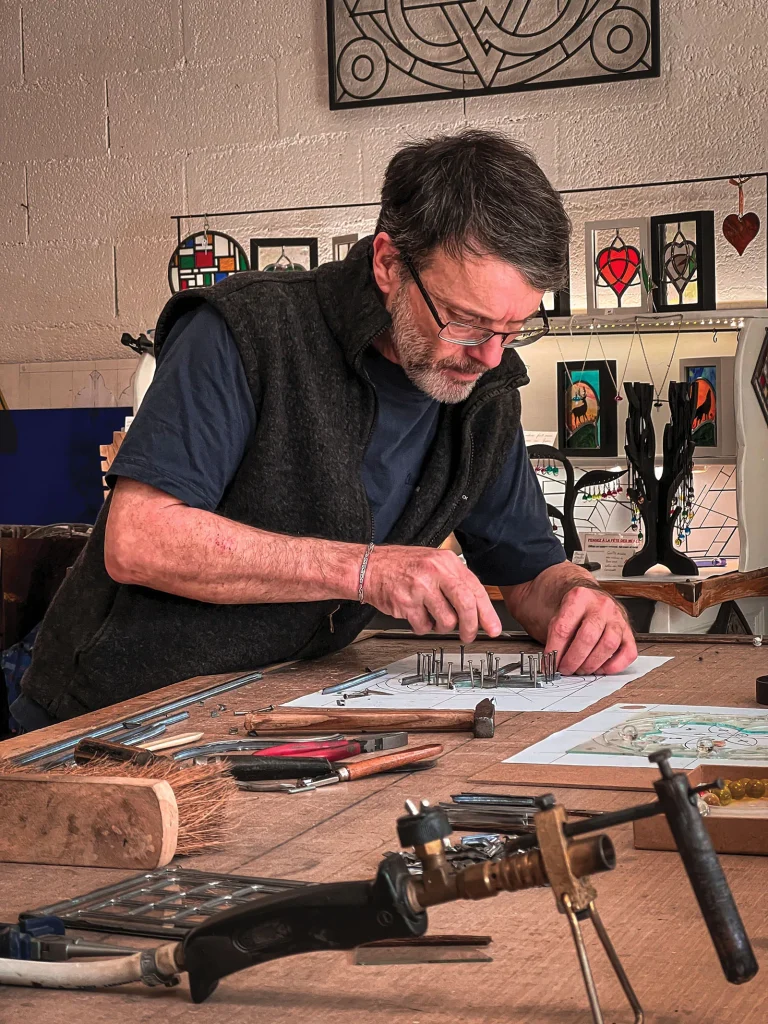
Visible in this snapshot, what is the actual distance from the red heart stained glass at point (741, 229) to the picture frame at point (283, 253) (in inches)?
54.1

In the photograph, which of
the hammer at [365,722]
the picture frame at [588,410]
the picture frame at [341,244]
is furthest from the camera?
the picture frame at [341,244]

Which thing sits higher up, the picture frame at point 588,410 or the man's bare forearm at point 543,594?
the picture frame at point 588,410

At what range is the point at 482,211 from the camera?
1.74 meters

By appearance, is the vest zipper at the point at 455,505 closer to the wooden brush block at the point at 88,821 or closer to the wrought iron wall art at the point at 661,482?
the wooden brush block at the point at 88,821

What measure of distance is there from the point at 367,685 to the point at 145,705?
31 cm

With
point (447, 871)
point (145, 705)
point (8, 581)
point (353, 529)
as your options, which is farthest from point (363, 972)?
point (8, 581)

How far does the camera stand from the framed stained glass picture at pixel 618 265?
3.89 meters

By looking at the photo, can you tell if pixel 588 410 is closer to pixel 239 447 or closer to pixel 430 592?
pixel 239 447

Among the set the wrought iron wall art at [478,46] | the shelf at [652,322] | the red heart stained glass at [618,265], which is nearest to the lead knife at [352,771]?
the shelf at [652,322]

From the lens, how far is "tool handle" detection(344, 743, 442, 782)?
1.23m

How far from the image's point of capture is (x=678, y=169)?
13.2 ft

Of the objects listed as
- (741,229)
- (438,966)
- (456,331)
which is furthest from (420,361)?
(741,229)

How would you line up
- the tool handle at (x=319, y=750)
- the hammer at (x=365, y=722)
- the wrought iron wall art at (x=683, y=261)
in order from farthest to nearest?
the wrought iron wall art at (x=683, y=261) < the hammer at (x=365, y=722) < the tool handle at (x=319, y=750)

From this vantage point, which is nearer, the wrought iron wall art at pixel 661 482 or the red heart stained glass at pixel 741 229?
the wrought iron wall art at pixel 661 482
